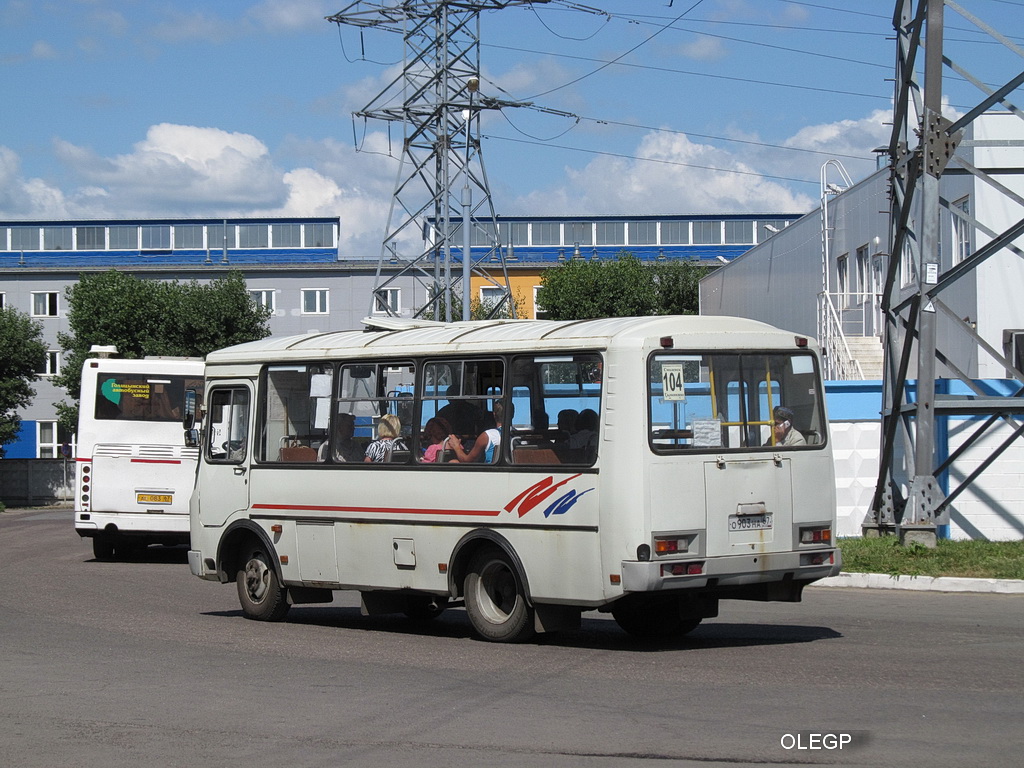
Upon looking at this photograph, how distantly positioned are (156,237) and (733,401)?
3471 inches

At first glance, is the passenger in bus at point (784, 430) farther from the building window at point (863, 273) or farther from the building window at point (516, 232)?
the building window at point (516, 232)

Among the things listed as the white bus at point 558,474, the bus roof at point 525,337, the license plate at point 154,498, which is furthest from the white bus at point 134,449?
the white bus at point 558,474

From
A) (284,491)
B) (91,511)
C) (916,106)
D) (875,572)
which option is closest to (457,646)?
(284,491)

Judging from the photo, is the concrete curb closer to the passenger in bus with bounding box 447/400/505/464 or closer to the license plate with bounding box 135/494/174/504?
the passenger in bus with bounding box 447/400/505/464

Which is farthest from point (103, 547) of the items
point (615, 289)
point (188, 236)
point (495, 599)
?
point (188, 236)

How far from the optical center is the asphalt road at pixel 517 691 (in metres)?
6.89

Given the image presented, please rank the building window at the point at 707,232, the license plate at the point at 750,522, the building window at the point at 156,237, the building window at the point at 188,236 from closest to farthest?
the license plate at the point at 750,522, the building window at the point at 188,236, the building window at the point at 156,237, the building window at the point at 707,232

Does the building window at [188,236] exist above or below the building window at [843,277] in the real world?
above

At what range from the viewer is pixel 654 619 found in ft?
37.7

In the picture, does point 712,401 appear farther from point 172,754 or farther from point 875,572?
point 875,572

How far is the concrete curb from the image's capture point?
14.8m

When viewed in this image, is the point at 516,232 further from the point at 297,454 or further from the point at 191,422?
the point at 297,454

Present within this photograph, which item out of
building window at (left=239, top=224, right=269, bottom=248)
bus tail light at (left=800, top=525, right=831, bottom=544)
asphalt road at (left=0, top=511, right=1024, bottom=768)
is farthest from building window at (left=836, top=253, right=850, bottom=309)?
building window at (left=239, top=224, right=269, bottom=248)

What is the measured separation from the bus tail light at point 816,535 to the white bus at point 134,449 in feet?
48.5
